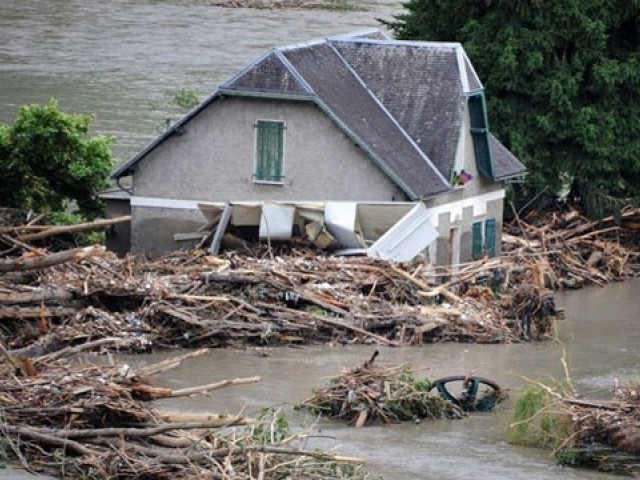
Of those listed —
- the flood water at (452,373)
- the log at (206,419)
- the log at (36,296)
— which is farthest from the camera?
the log at (36,296)

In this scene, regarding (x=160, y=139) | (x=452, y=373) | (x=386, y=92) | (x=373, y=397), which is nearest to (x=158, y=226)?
(x=160, y=139)

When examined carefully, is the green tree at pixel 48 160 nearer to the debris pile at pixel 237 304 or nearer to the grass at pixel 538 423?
the debris pile at pixel 237 304

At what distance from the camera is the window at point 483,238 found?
123 feet

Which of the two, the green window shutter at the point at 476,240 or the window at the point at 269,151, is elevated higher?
the window at the point at 269,151

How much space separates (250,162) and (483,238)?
5.43m

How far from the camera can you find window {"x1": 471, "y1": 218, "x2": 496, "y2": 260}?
123 ft

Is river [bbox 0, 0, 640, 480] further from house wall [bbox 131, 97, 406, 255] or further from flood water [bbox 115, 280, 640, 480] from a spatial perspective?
house wall [bbox 131, 97, 406, 255]

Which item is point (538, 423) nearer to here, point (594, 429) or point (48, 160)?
point (594, 429)

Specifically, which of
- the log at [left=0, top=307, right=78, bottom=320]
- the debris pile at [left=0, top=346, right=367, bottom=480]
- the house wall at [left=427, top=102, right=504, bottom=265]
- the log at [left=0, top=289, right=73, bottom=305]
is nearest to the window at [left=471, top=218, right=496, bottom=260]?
the house wall at [left=427, top=102, right=504, bottom=265]

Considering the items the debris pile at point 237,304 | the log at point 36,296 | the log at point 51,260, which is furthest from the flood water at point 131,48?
the log at point 51,260

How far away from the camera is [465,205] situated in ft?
122

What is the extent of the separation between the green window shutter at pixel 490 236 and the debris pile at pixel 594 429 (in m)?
15.3

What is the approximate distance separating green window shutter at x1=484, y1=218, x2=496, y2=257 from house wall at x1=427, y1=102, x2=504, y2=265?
0.12 metres

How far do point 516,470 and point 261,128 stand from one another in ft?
45.5
